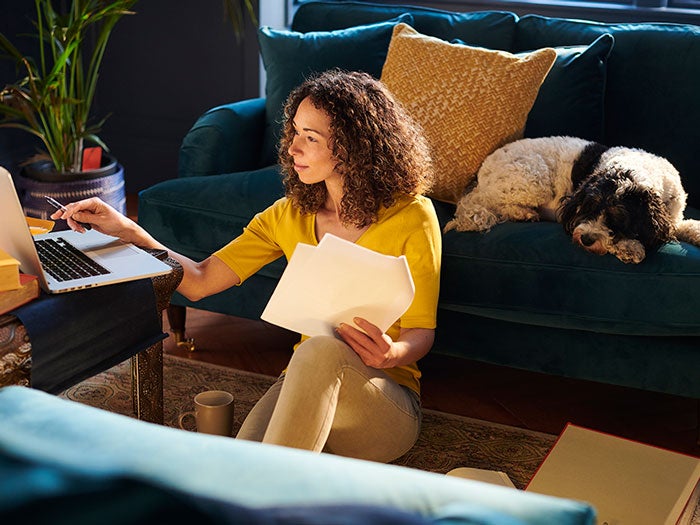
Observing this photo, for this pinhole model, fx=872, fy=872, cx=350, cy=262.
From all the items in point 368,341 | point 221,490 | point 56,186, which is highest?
point 221,490

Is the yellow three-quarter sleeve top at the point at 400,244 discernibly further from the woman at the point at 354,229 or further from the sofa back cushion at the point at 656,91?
the sofa back cushion at the point at 656,91

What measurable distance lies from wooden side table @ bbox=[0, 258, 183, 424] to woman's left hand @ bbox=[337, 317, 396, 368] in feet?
1.20

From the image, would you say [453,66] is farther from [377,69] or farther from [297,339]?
[297,339]

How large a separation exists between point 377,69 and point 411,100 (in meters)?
0.32

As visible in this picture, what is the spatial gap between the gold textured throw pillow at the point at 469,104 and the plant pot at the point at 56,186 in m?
1.51

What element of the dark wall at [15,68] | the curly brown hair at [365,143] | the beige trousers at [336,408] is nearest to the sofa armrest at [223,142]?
the curly brown hair at [365,143]

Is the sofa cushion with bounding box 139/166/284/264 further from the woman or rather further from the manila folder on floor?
the manila folder on floor

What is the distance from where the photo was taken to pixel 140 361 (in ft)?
5.88

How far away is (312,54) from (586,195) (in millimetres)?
1121

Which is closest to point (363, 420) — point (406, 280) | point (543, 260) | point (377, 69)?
point (406, 280)

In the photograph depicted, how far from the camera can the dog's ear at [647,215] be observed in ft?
7.23

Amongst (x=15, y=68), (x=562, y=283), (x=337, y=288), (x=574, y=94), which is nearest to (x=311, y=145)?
(x=337, y=288)

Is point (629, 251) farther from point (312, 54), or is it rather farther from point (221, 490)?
point (221, 490)

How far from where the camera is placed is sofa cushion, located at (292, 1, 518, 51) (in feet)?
9.61
